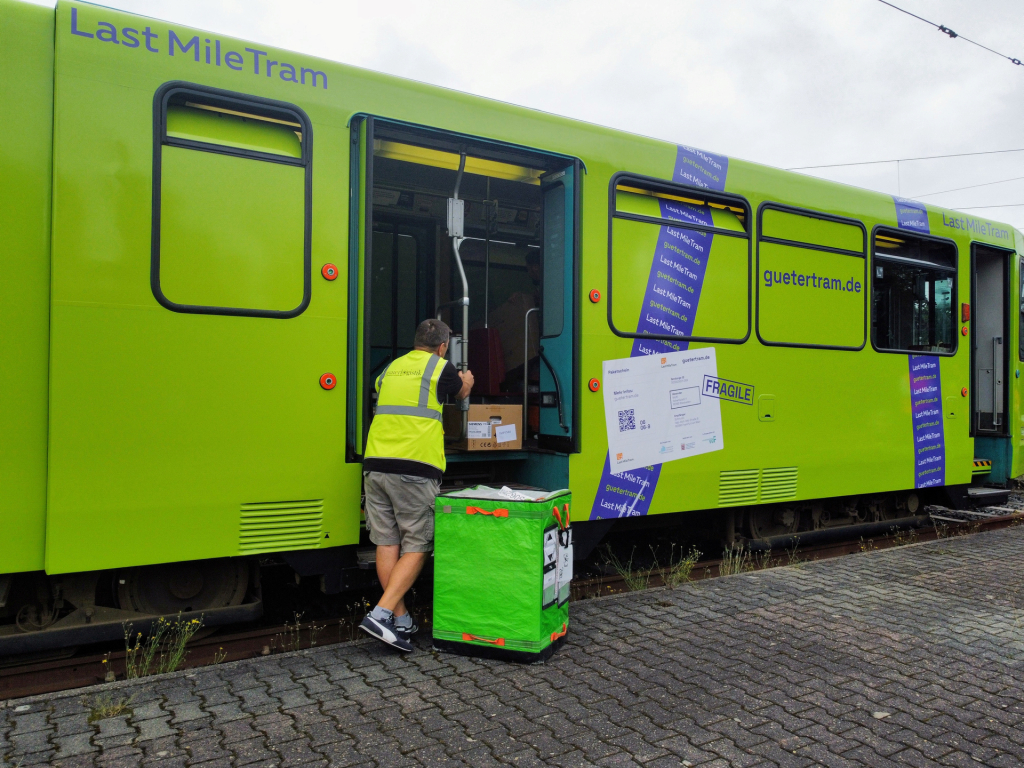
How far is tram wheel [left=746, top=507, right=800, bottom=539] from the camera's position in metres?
5.93

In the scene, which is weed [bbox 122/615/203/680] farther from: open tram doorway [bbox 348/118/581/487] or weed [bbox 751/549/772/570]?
weed [bbox 751/549/772/570]

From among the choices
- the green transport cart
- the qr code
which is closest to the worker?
the green transport cart

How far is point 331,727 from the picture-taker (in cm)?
288

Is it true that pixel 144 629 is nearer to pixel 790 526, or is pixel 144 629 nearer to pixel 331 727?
pixel 331 727

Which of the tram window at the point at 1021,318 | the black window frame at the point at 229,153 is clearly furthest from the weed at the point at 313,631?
the tram window at the point at 1021,318

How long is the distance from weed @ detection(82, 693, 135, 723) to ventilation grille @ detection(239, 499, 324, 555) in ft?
2.64

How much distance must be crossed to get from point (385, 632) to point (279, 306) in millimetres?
1712

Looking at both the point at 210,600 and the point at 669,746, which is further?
the point at 210,600

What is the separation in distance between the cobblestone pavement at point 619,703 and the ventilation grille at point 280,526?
22.0 inches

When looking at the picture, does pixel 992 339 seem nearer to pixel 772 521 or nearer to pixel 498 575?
pixel 772 521

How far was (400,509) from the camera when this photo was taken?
3.80 meters

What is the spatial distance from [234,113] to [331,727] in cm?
291

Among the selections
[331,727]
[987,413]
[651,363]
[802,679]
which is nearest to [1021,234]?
[987,413]

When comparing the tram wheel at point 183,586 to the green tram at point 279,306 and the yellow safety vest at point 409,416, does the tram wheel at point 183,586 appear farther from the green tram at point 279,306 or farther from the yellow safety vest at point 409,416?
the yellow safety vest at point 409,416
